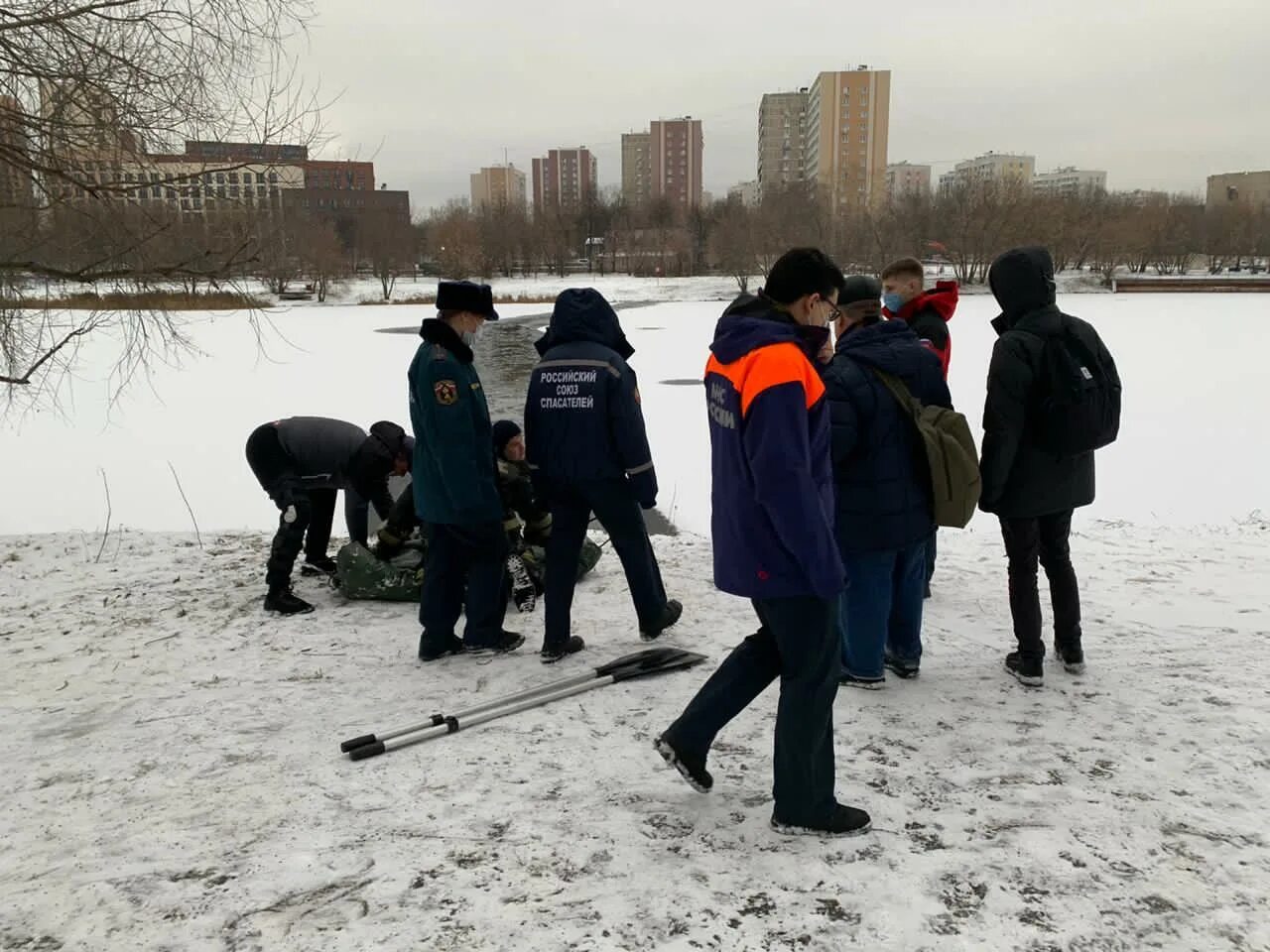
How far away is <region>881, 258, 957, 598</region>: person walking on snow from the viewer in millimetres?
4648

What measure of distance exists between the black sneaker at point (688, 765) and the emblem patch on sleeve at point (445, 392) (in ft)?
6.38

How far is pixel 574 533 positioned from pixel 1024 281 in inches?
90.5

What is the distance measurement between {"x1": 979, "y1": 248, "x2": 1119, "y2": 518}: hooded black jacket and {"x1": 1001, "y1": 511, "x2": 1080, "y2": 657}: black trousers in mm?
82

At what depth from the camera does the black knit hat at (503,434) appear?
514cm

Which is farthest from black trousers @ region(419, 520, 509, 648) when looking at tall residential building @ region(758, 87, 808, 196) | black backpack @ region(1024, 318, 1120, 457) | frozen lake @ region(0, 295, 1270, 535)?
tall residential building @ region(758, 87, 808, 196)

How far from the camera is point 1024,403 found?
382 cm

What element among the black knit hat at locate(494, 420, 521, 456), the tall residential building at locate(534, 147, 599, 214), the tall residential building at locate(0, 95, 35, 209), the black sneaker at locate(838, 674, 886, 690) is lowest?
the black sneaker at locate(838, 674, 886, 690)

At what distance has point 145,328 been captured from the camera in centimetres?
662

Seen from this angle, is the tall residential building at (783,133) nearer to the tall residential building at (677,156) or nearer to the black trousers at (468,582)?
the tall residential building at (677,156)

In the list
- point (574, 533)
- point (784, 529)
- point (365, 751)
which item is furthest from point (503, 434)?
point (784, 529)

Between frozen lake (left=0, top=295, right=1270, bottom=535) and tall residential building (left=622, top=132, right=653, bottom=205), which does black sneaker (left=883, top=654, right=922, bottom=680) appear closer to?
frozen lake (left=0, top=295, right=1270, bottom=535)

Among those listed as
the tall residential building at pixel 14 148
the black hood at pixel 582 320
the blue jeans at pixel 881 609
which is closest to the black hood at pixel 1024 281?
the blue jeans at pixel 881 609

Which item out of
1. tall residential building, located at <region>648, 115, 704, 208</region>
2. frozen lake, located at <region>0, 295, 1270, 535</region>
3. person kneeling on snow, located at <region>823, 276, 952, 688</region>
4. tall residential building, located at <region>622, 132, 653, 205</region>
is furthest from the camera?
tall residential building, located at <region>622, 132, 653, 205</region>

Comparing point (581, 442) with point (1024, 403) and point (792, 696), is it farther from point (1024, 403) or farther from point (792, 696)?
point (1024, 403)
